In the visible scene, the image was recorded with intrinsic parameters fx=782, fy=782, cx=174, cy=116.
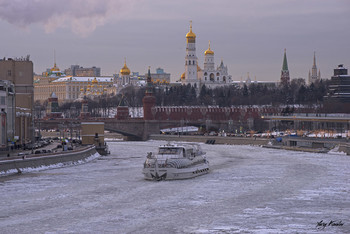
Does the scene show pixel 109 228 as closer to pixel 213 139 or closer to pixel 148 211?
pixel 148 211

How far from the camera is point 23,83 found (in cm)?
8081

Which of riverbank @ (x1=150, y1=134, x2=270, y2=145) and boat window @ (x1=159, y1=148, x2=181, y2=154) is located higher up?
boat window @ (x1=159, y1=148, x2=181, y2=154)

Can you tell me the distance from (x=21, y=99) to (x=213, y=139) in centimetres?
2990

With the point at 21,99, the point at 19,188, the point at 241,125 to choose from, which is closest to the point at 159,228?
the point at 19,188

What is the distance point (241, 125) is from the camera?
406 ft

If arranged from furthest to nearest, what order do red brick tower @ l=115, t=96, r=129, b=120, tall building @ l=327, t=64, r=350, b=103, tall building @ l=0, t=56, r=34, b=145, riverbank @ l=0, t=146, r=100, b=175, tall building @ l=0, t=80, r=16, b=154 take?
tall building @ l=327, t=64, r=350, b=103 < red brick tower @ l=115, t=96, r=129, b=120 < tall building @ l=0, t=56, r=34, b=145 < tall building @ l=0, t=80, r=16, b=154 < riverbank @ l=0, t=146, r=100, b=175

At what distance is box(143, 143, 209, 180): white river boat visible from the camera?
1826 inches

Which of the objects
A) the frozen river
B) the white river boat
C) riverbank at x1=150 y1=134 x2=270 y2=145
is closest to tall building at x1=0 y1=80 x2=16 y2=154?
the frozen river

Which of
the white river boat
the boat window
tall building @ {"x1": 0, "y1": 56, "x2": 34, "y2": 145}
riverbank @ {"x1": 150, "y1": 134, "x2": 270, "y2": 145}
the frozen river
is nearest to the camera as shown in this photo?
the frozen river

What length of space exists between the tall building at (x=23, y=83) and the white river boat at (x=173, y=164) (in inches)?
1177

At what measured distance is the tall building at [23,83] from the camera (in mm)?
78188

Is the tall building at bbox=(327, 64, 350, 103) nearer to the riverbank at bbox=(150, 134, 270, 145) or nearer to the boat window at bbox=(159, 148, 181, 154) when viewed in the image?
the riverbank at bbox=(150, 134, 270, 145)

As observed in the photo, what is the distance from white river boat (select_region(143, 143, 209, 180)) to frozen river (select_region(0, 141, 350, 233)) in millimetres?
758
